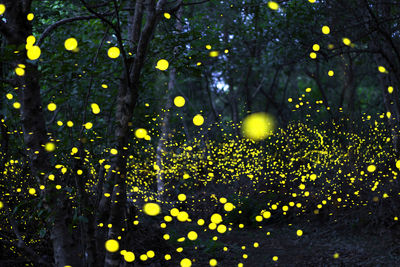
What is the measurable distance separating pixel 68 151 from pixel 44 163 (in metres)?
0.23

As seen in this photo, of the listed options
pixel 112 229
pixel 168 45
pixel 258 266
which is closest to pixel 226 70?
pixel 258 266

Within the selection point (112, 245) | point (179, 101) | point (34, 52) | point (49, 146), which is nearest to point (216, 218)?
point (179, 101)

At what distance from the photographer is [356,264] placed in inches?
239

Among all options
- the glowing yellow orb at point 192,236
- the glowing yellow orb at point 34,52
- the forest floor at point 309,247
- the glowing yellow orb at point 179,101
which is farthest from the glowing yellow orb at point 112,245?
the glowing yellow orb at point 192,236

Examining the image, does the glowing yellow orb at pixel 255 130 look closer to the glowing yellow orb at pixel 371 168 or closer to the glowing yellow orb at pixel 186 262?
the glowing yellow orb at pixel 371 168

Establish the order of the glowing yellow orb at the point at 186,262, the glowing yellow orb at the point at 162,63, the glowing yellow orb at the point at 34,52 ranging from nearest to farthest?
the glowing yellow orb at the point at 34,52
the glowing yellow orb at the point at 162,63
the glowing yellow orb at the point at 186,262

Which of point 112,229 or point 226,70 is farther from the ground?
point 226,70

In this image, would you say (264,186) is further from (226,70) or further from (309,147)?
(226,70)

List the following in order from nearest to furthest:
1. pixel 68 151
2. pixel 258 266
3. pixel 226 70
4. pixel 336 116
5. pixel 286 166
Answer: pixel 68 151 → pixel 258 266 → pixel 286 166 → pixel 336 116 → pixel 226 70

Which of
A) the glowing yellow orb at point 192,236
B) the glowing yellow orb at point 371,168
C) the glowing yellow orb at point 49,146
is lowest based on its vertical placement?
the glowing yellow orb at point 192,236

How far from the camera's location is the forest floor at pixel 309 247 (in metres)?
6.33

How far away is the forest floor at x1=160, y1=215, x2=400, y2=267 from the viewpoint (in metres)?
6.33

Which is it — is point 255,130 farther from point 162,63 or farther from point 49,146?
point 49,146

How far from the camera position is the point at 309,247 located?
7293mm
